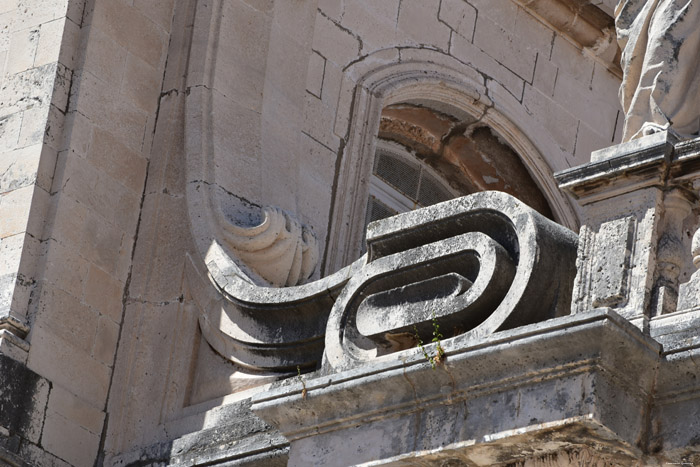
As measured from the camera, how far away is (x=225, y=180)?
9.06 metres

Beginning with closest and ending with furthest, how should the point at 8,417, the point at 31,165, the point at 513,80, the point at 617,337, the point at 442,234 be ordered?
the point at 617,337 → the point at 442,234 → the point at 8,417 → the point at 31,165 → the point at 513,80

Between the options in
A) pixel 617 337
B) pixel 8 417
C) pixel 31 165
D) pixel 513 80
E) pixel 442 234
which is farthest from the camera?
pixel 513 80

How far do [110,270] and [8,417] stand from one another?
3.02 ft

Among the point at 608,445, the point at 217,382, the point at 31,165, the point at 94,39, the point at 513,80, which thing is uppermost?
the point at 513,80

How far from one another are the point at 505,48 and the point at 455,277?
413 cm

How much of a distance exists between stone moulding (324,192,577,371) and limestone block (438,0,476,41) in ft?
11.4

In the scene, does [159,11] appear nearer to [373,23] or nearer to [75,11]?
[75,11]

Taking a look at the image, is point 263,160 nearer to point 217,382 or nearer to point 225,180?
point 225,180

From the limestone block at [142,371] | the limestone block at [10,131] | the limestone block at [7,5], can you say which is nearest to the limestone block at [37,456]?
the limestone block at [142,371]

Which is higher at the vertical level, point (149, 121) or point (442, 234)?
point (149, 121)

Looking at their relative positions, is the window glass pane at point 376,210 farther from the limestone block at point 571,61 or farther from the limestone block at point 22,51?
the limestone block at point 22,51

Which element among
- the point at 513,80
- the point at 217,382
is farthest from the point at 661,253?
the point at 513,80

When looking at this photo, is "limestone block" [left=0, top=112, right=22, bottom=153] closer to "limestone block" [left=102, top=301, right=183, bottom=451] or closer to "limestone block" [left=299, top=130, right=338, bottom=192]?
"limestone block" [left=102, top=301, right=183, bottom=451]

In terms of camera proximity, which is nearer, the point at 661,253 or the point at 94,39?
the point at 661,253
